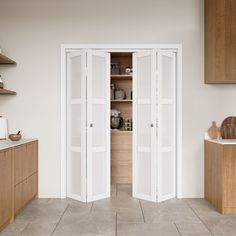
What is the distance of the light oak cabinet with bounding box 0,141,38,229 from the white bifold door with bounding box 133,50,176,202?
1320mm

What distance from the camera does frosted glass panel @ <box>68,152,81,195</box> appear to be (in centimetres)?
458

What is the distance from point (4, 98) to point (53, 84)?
67cm

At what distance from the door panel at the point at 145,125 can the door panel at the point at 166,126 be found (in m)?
0.08

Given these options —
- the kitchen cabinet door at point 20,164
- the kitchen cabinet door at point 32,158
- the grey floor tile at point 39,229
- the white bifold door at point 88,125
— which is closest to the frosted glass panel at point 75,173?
the white bifold door at point 88,125

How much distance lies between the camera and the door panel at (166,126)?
14.9 ft

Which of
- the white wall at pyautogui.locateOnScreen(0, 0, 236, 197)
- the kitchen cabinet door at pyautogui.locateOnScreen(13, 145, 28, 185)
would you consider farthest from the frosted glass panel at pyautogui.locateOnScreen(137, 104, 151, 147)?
the kitchen cabinet door at pyautogui.locateOnScreen(13, 145, 28, 185)

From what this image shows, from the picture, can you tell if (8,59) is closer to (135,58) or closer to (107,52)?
(107,52)

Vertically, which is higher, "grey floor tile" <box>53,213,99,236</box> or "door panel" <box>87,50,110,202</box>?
"door panel" <box>87,50,110,202</box>

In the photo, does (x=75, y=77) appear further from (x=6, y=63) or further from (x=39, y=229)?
(x=39, y=229)

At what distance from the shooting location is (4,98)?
15.4ft

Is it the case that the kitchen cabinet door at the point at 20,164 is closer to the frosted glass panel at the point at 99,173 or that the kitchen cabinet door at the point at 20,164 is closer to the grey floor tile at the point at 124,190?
the frosted glass panel at the point at 99,173

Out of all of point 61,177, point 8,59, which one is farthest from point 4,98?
point 61,177

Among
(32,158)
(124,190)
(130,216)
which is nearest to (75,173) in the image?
(32,158)

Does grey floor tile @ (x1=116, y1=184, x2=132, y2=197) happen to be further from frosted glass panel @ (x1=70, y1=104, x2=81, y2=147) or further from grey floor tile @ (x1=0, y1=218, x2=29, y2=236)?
grey floor tile @ (x1=0, y1=218, x2=29, y2=236)
